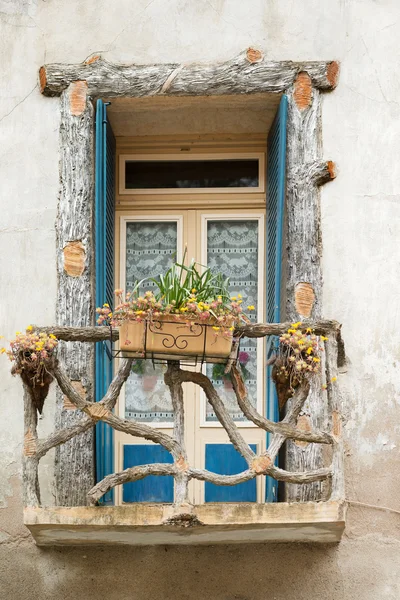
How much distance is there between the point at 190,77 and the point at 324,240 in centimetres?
144

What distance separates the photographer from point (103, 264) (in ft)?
26.8

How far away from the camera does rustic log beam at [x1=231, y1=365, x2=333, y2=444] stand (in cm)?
709

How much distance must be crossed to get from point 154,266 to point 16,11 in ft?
6.63

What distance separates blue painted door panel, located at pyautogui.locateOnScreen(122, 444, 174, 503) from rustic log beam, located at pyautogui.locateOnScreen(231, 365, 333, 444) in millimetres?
1410

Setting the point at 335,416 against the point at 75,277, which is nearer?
the point at 335,416

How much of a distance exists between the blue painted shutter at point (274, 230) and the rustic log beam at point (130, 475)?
3.71 ft

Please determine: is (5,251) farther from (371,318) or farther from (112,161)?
(371,318)

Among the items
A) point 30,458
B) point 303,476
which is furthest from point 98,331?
point 303,476

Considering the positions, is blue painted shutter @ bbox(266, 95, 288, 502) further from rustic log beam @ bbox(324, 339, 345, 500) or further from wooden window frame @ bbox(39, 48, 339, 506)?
rustic log beam @ bbox(324, 339, 345, 500)

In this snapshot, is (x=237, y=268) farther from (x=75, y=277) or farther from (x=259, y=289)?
(x=75, y=277)

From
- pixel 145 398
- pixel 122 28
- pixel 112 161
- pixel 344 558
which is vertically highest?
pixel 122 28

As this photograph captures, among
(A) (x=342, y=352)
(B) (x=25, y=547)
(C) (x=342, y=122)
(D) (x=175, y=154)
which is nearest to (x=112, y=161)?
(D) (x=175, y=154)

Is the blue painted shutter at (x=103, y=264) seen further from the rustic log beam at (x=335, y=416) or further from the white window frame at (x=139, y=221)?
the rustic log beam at (x=335, y=416)

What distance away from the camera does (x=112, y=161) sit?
868cm
